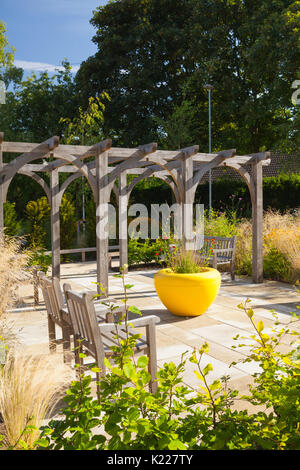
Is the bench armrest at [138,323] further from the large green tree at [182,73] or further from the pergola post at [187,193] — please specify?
the large green tree at [182,73]

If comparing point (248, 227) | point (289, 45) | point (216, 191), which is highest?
point (289, 45)

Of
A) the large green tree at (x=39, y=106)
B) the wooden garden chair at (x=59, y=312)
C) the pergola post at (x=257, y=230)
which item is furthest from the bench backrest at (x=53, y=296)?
the large green tree at (x=39, y=106)

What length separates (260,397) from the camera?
1671 millimetres

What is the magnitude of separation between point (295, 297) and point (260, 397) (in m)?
5.21

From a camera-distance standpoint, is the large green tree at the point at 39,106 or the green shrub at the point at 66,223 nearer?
the green shrub at the point at 66,223

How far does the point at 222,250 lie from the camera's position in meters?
7.74

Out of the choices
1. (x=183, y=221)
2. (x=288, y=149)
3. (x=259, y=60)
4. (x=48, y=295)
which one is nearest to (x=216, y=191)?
(x=288, y=149)

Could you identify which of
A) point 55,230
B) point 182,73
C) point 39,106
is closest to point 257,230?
point 55,230

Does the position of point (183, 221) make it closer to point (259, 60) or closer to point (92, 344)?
point (92, 344)

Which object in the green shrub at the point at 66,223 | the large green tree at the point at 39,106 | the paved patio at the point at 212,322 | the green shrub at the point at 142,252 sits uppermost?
the large green tree at the point at 39,106

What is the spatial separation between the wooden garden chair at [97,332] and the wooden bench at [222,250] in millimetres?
4252

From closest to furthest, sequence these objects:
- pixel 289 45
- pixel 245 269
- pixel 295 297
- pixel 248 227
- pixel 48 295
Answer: pixel 48 295 < pixel 295 297 < pixel 245 269 < pixel 248 227 < pixel 289 45

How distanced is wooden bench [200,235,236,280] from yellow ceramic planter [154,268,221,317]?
79.2 inches

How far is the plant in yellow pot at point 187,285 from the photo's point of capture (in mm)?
5273
